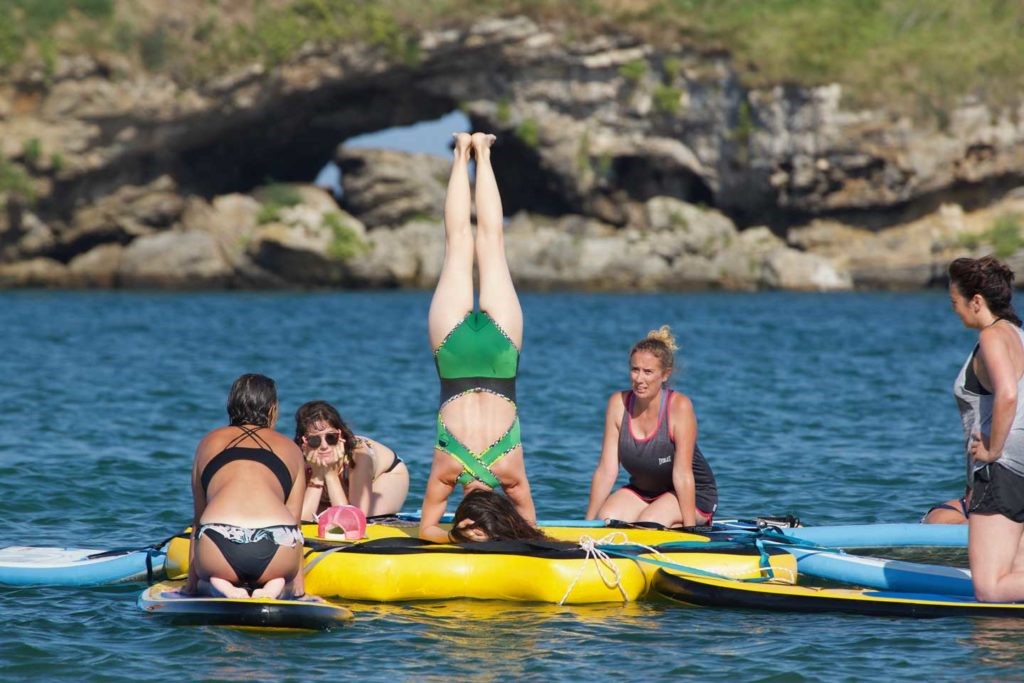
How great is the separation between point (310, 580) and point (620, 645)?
2.09 metres

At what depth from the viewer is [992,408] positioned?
7789 mm

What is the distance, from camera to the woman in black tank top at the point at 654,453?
10086mm

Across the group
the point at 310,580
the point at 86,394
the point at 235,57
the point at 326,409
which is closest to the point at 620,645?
the point at 310,580

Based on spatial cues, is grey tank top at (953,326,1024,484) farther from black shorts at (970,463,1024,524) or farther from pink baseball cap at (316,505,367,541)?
pink baseball cap at (316,505,367,541)

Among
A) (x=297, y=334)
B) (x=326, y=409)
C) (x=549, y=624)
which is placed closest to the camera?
(x=549, y=624)

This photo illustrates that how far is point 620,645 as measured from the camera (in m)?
Result: 8.04

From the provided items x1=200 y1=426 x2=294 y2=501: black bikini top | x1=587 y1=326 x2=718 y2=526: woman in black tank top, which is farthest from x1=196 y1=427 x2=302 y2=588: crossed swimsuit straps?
x1=587 y1=326 x2=718 y2=526: woman in black tank top

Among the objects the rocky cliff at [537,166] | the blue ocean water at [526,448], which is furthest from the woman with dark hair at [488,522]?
the rocky cliff at [537,166]

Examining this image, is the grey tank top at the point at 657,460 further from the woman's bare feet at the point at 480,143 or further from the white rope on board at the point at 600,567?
the woman's bare feet at the point at 480,143

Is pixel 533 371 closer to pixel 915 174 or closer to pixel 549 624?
pixel 549 624

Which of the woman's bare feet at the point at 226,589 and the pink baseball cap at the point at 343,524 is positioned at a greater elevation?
the pink baseball cap at the point at 343,524

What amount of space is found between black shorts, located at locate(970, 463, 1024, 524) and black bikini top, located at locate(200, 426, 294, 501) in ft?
13.0

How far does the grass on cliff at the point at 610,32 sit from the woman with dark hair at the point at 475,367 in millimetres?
44173

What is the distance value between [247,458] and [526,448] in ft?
28.7
